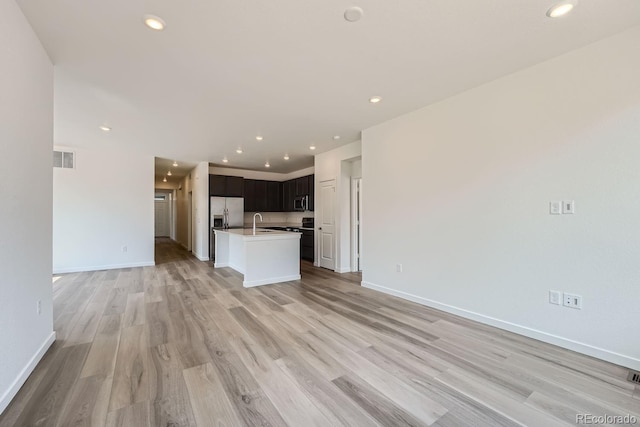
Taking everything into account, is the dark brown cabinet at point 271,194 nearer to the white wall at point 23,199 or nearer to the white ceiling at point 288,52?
the white ceiling at point 288,52

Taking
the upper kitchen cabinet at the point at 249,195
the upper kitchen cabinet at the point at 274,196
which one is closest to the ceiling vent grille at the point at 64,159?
the upper kitchen cabinet at the point at 249,195

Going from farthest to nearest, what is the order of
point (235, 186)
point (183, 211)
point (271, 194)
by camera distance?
point (183, 211) → point (271, 194) → point (235, 186)

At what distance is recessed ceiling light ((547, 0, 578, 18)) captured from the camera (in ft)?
5.97

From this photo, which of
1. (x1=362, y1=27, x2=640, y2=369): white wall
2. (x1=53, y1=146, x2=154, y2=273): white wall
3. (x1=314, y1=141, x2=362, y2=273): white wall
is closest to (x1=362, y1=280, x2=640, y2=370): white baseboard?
(x1=362, y1=27, x2=640, y2=369): white wall

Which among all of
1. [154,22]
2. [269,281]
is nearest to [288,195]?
[269,281]

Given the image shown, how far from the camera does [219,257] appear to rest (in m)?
6.26

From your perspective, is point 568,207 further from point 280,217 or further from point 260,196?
point 280,217

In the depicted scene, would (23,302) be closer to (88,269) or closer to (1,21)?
(1,21)

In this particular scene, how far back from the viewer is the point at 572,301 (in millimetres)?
2381

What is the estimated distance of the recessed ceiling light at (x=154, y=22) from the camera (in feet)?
6.29

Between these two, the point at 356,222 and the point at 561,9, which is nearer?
the point at 561,9

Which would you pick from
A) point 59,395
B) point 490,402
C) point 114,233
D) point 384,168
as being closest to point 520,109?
point 384,168

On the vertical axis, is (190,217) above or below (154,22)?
below

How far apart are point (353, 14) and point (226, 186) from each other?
6.20 meters
